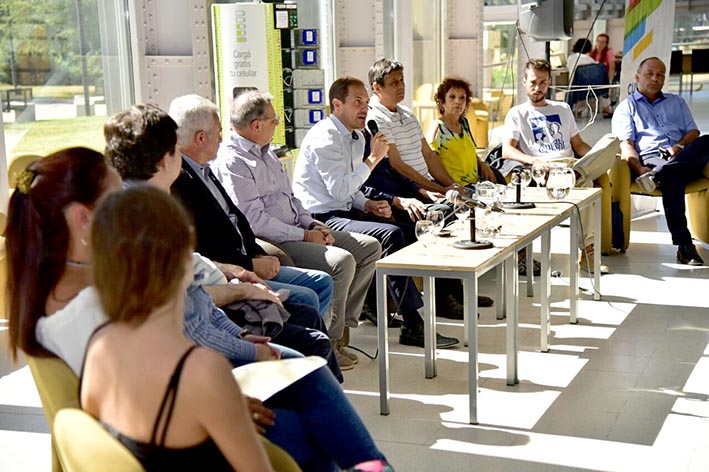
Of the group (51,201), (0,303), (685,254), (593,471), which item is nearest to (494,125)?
(685,254)

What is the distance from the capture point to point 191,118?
12.2 ft

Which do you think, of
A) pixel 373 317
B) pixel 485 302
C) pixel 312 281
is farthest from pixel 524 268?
pixel 312 281

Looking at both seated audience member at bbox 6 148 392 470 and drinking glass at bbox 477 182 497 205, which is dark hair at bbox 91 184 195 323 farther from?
drinking glass at bbox 477 182 497 205

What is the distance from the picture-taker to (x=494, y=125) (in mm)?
13008

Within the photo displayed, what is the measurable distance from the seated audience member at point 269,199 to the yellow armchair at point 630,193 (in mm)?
3039

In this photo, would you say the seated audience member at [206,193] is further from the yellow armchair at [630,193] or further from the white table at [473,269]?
the yellow armchair at [630,193]

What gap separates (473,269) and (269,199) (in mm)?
1296

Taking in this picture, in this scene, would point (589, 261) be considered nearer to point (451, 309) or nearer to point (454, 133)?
point (454, 133)

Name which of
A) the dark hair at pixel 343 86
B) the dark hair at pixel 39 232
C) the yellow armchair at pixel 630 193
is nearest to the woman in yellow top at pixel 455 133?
the dark hair at pixel 343 86

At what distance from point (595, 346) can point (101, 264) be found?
11.6 feet

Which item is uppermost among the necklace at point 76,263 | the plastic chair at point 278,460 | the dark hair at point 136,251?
the dark hair at point 136,251

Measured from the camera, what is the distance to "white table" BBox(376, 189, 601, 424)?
12.0 ft

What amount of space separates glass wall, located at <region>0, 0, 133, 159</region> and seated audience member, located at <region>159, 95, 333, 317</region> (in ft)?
5.53

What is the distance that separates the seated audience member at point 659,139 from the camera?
6.80 metres
